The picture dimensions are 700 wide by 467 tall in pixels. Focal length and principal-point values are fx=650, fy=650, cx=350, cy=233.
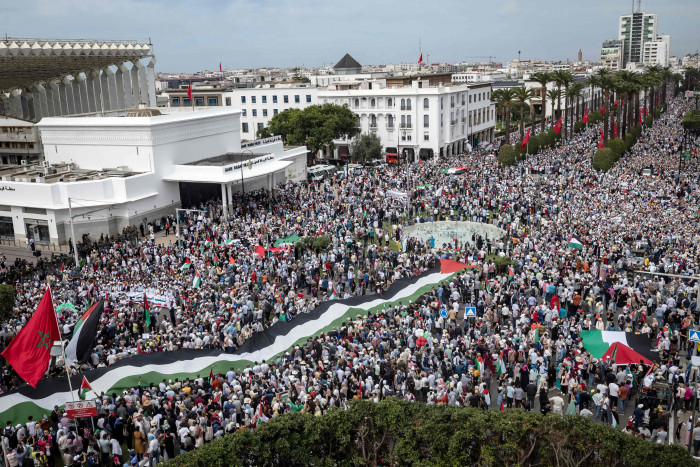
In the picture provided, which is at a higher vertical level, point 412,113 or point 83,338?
point 412,113

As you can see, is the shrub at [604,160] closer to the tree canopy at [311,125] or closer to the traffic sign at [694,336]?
the tree canopy at [311,125]

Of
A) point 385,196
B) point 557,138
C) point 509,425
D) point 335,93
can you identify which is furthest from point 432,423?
point 335,93

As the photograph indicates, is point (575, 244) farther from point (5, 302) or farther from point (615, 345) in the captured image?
point (5, 302)

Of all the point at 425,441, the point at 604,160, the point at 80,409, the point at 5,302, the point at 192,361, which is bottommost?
the point at 192,361

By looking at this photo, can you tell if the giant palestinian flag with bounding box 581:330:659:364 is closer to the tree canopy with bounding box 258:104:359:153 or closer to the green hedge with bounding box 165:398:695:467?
the green hedge with bounding box 165:398:695:467

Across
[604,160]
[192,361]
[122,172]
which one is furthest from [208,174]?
[604,160]

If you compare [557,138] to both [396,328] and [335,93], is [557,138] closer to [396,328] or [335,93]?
[335,93]

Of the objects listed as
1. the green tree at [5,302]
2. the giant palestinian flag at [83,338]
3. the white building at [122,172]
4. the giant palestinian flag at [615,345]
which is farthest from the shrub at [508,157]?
the green tree at [5,302]
